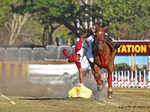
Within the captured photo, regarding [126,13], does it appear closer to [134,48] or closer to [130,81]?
[134,48]

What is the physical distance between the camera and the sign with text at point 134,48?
36700mm

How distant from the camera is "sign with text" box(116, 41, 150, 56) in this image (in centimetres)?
3670

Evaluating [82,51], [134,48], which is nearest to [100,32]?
[82,51]

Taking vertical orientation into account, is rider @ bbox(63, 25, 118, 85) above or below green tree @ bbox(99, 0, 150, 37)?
below

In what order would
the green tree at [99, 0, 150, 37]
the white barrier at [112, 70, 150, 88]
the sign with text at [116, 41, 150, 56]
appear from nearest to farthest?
the white barrier at [112, 70, 150, 88]
the sign with text at [116, 41, 150, 56]
the green tree at [99, 0, 150, 37]

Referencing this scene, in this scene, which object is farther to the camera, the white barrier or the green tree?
the green tree

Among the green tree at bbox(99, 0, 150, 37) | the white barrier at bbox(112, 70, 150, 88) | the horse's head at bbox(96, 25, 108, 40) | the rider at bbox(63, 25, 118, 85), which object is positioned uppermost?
the green tree at bbox(99, 0, 150, 37)

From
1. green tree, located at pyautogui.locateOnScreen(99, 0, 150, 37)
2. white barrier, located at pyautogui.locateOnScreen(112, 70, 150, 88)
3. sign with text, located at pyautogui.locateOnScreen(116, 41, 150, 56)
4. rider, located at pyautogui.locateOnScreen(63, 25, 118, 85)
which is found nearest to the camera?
rider, located at pyautogui.locateOnScreen(63, 25, 118, 85)

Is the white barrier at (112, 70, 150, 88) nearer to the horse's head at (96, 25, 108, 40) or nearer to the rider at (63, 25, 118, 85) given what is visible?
the rider at (63, 25, 118, 85)

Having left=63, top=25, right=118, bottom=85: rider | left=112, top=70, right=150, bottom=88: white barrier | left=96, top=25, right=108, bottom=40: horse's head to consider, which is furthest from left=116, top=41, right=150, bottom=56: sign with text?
left=96, top=25, right=108, bottom=40: horse's head

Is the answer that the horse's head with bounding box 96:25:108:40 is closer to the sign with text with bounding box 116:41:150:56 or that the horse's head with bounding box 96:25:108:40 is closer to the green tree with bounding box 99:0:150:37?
the sign with text with bounding box 116:41:150:56

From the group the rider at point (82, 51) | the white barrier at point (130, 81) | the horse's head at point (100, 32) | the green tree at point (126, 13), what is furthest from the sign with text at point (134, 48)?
the green tree at point (126, 13)

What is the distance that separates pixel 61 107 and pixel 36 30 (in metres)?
97.8

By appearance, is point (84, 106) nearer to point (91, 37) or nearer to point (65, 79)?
point (91, 37)
